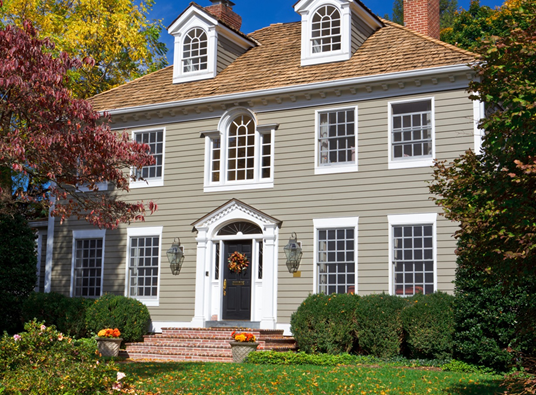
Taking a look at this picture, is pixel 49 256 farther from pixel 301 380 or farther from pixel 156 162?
pixel 301 380

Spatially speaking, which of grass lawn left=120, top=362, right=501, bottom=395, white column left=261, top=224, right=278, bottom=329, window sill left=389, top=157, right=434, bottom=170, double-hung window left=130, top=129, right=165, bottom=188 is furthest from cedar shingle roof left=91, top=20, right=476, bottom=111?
grass lawn left=120, top=362, right=501, bottom=395

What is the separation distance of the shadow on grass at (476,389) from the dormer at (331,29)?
31.4 feet

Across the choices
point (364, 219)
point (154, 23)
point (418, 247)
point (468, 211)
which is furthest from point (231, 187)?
point (154, 23)

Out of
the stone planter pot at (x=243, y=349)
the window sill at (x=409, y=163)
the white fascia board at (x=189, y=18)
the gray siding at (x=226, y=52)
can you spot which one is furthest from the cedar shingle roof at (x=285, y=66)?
the stone planter pot at (x=243, y=349)

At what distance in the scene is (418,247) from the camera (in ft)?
50.2

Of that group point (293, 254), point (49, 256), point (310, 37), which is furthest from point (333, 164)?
point (49, 256)

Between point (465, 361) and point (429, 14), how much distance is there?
10.1 meters

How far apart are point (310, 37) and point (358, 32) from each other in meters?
1.34

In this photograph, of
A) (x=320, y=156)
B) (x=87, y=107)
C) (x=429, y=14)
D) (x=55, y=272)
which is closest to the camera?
(x=87, y=107)

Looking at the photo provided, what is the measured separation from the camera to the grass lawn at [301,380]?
10.2 metres

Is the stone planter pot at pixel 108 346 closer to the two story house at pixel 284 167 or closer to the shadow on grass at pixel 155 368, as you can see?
the two story house at pixel 284 167

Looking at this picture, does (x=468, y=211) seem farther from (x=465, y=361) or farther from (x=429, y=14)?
(x=429, y=14)

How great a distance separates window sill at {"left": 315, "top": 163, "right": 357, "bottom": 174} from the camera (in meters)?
16.3

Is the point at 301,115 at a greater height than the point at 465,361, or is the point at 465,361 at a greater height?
the point at 301,115
